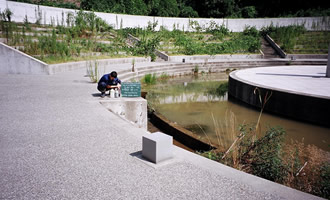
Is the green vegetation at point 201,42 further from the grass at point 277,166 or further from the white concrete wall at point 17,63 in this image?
the grass at point 277,166

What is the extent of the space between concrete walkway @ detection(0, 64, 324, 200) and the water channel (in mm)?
1437

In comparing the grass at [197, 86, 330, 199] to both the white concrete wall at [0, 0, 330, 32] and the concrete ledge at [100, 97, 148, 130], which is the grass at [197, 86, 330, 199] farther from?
the white concrete wall at [0, 0, 330, 32]

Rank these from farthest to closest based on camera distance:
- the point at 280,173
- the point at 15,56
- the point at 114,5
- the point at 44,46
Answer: the point at 114,5 → the point at 44,46 → the point at 15,56 → the point at 280,173

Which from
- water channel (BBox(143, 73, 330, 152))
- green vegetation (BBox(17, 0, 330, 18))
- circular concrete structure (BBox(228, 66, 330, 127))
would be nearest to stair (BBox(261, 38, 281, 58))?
green vegetation (BBox(17, 0, 330, 18))

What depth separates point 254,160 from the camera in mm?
3617

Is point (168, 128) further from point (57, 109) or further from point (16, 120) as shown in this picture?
point (16, 120)

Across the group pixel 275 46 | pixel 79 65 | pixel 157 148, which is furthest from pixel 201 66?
pixel 157 148

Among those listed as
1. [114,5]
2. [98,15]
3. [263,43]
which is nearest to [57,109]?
[98,15]

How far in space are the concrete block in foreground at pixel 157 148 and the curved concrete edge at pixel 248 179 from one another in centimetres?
21

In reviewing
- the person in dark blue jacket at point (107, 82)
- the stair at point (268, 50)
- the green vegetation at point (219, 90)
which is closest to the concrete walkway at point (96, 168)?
the person in dark blue jacket at point (107, 82)

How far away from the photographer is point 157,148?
3.13 m

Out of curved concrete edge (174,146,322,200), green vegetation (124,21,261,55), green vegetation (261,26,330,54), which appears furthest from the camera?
green vegetation (261,26,330,54)

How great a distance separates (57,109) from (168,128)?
239 centimetres

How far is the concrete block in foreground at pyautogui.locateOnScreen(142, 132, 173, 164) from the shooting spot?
3.15 m
